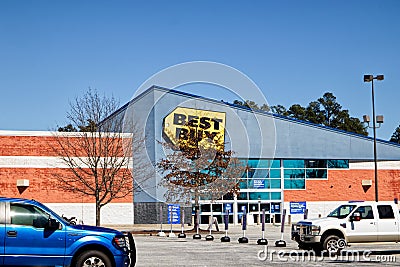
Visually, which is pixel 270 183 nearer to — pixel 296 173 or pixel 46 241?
pixel 296 173

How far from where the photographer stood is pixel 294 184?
5541cm

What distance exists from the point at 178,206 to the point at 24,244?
35.9m

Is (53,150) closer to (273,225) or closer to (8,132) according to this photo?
(8,132)

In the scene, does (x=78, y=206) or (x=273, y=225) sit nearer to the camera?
(x=78, y=206)

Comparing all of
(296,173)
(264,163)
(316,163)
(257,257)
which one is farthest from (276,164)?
(257,257)

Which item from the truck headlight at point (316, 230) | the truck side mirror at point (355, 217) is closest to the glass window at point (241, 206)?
the truck side mirror at point (355, 217)

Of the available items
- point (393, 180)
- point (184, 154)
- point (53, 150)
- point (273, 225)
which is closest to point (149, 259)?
point (184, 154)

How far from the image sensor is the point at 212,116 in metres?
50.0

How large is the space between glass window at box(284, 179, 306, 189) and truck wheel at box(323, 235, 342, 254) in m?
33.9

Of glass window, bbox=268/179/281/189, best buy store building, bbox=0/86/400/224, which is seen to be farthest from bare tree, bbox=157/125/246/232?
glass window, bbox=268/179/281/189

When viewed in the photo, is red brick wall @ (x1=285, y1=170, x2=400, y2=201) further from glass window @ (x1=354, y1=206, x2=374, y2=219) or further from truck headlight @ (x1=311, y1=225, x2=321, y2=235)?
truck headlight @ (x1=311, y1=225, x2=321, y2=235)

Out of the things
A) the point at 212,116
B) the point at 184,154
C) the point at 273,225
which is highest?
the point at 212,116

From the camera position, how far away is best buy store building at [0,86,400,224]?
4775cm

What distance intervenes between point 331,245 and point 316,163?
34564mm
